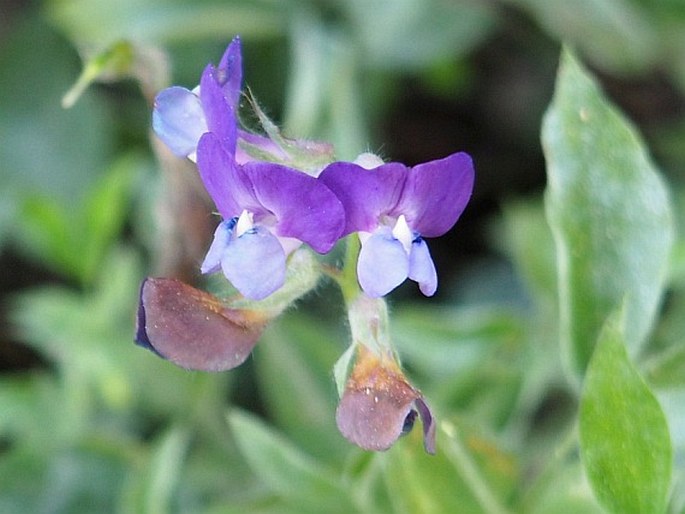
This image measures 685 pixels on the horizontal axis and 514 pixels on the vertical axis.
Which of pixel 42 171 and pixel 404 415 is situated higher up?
pixel 404 415

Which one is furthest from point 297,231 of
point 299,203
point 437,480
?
point 437,480

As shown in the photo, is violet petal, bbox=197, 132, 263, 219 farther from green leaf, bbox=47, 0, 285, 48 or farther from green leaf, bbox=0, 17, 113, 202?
green leaf, bbox=0, 17, 113, 202

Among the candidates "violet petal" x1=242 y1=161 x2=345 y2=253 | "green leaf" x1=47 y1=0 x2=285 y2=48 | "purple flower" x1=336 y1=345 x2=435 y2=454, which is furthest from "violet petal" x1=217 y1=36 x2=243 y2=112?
"green leaf" x1=47 y1=0 x2=285 y2=48

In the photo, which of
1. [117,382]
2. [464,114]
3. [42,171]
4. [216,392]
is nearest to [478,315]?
[216,392]

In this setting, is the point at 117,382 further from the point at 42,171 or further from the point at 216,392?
the point at 42,171

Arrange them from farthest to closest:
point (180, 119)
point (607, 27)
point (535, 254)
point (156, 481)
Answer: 1. point (607, 27)
2. point (535, 254)
3. point (156, 481)
4. point (180, 119)

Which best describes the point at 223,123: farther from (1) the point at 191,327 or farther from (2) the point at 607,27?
(2) the point at 607,27
